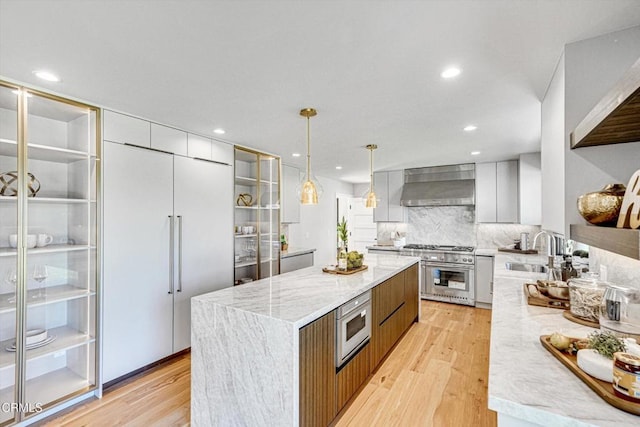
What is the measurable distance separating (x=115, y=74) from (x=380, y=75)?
1.74 meters

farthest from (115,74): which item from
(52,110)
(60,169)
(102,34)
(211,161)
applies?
(211,161)

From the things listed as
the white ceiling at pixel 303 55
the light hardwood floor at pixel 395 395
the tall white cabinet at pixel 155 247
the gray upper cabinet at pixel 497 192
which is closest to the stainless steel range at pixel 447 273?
the gray upper cabinet at pixel 497 192

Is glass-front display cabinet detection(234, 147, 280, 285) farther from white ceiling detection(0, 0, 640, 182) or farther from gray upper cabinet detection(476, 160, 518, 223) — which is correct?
gray upper cabinet detection(476, 160, 518, 223)

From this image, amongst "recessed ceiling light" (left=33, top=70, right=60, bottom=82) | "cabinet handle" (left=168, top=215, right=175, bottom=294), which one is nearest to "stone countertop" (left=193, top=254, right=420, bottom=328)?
"cabinet handle" (left=168, top=215, right=175, bottom=294)

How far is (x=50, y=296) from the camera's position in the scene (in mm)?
2332

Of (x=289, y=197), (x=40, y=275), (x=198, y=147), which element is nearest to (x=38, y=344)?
(x=40, y=275)

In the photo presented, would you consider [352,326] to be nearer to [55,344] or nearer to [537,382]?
[537,382]

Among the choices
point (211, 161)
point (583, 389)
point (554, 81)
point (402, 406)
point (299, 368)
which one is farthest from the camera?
point (211, 161)

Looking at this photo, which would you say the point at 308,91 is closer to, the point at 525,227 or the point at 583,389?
the point at 583,389

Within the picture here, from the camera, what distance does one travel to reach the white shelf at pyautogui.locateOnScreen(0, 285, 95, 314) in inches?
83.0

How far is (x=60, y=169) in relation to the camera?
2.60m

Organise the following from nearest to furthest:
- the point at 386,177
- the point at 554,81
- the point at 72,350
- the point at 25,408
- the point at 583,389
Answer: the point at 583,389, the point at 554,81, the point at 25,408, the point at 72,350, the point at 386,177

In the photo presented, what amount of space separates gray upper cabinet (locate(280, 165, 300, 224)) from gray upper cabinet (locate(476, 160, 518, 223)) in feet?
10.2

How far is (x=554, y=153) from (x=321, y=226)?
17.0 ft
